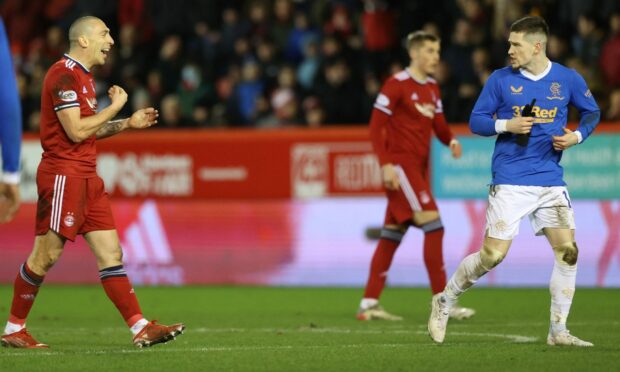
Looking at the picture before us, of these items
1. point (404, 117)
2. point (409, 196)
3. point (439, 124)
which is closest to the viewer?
point (409, 196)

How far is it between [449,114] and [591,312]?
5.53 meters

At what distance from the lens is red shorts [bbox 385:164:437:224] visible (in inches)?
459

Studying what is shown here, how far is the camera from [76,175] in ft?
29.2

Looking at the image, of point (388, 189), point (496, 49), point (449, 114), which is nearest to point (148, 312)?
point (388, 189)

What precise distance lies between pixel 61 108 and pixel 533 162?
325 centimetres

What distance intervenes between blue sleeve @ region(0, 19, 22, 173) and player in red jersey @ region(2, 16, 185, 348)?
2.58 metres

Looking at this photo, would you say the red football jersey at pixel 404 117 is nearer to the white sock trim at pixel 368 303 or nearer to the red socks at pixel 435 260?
the red socks at pixel 435 260

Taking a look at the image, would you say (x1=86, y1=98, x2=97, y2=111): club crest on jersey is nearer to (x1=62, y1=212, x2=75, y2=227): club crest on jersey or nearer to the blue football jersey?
(x1=62, y1=212, x2=75, y2=227): club crest on jersey

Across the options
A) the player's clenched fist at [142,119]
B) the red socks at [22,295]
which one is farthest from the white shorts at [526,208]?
the red socks at [22,295]

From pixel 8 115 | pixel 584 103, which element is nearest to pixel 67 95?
pixel 8 115

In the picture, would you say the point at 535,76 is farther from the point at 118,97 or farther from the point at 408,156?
the point at 408,156

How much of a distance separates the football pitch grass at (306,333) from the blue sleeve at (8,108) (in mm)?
2090

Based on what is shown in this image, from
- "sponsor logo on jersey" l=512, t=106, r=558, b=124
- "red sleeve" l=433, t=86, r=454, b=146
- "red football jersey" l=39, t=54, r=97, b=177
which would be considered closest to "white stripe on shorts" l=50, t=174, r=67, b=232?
"red football jersey" l=39, t=54, r=97, b=177

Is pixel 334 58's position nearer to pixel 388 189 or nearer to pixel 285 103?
pixel 285 103
